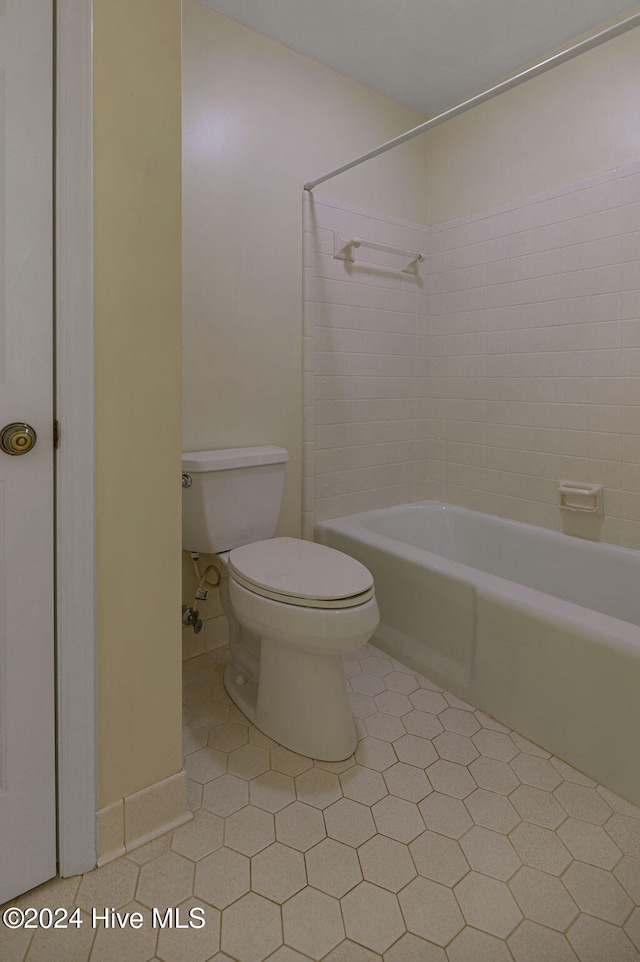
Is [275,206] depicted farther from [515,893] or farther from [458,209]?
[515,893]

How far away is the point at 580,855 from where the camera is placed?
4.13ft

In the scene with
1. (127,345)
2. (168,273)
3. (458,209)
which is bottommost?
(127,345)

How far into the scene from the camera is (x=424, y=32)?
2.15m

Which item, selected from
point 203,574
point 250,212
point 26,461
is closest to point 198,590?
point 203,574

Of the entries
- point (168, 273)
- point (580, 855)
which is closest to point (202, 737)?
point (580, 855)

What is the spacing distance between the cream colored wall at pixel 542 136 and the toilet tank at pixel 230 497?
1.59m

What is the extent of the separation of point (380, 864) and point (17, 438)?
3.87 ft

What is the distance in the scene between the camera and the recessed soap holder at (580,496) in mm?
2213

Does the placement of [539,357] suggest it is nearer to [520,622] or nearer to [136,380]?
[520,622]

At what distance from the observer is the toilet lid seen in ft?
4.99

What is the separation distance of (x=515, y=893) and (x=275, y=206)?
233cm

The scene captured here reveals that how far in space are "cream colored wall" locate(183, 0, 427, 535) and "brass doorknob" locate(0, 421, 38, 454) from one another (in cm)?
100

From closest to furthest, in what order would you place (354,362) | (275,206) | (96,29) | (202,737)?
(96,29), (202,737), (275,206), (354,362)

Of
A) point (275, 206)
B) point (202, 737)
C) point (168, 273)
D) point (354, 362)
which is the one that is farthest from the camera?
point (354, 362)
